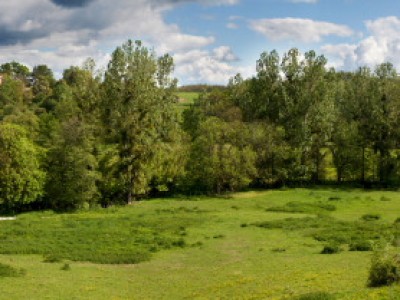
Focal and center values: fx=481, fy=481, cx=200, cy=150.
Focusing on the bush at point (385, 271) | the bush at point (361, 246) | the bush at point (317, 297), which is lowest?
the bush at point (361, 246)

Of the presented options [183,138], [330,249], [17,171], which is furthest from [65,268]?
[183,138]

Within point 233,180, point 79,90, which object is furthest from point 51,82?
point 233,180

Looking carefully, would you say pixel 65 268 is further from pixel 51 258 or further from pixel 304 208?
pixel 304 208

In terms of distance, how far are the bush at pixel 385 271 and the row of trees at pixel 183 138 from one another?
44930mm

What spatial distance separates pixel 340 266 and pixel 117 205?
137 feet

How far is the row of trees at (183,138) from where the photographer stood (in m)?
61.1

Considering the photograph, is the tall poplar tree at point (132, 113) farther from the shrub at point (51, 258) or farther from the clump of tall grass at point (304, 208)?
the shrub at point (51, 258)

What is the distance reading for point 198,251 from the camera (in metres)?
36.9

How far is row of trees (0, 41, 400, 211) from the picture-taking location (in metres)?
61.1

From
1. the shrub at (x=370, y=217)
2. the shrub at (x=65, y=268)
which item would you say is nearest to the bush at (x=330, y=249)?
the shrub at (x=370, y=217)

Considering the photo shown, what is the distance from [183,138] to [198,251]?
142 feet

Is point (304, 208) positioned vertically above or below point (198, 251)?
above

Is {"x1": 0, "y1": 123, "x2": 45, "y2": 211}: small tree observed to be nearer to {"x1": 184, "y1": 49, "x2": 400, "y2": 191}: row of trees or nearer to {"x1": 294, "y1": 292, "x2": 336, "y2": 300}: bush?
{"x1": 184, "y1": 49, "x2": 400, "y2": 191}: row of trees

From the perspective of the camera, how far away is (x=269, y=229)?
43969 mm
